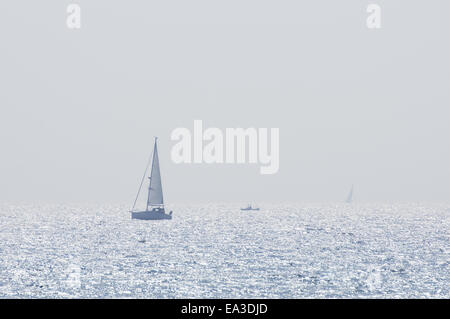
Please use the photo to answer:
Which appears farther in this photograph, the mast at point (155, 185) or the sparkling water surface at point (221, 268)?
the mast at point (155, 185)

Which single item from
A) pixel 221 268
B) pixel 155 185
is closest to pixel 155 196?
pixel 155 185

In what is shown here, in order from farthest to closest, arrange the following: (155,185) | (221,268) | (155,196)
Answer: (155,196)
(155,185)
(221,268)

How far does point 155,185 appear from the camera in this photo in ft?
566

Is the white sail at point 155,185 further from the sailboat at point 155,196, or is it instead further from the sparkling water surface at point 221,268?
the sparkling water surface at point 221,268

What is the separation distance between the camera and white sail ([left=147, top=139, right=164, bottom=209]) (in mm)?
169875

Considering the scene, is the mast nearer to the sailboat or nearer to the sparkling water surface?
the sailboat

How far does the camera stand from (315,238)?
6452 inches

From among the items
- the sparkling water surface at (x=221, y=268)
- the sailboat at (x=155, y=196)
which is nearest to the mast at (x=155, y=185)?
the sailboat at (x=155, y=196)

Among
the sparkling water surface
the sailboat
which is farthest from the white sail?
the sparkling water surface

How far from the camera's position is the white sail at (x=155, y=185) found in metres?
170

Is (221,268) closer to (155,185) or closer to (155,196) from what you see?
(155,185)
